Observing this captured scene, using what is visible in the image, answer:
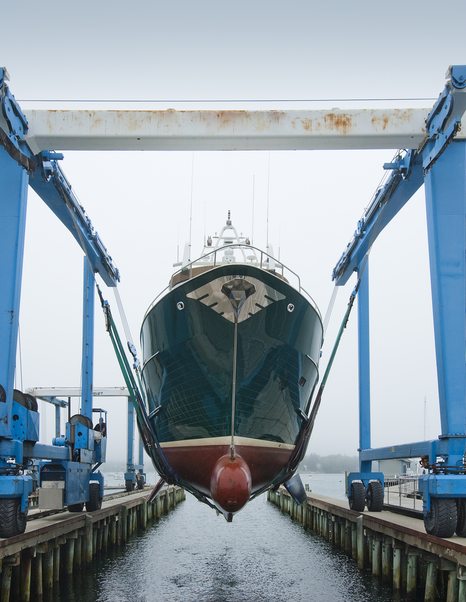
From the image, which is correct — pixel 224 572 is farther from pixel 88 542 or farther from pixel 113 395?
pixel 113 395

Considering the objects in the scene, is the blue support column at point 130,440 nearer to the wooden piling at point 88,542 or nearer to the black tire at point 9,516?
the wooden piling at point 88,542

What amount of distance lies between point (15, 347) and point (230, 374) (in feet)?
12.0

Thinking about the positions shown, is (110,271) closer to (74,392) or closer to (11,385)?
(11,385)

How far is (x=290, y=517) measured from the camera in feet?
116

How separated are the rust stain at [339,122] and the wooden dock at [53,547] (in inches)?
346

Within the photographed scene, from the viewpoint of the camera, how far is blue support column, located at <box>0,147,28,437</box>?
1134 centimetres

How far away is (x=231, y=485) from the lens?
1076cm

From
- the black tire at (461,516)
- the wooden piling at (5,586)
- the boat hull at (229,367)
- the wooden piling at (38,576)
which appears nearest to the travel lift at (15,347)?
the wooden piling at (5,586)

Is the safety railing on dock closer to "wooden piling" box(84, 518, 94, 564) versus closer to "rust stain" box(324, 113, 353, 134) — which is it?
"wooden piling" box(84, 518, 94, 564)

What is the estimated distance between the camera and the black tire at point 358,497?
1778 cm

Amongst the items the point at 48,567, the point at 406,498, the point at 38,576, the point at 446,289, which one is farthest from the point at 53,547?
the point at 406,498

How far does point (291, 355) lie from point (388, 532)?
14.0 feet

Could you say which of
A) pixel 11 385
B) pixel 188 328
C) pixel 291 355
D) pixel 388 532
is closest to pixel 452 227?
pixel 291 355

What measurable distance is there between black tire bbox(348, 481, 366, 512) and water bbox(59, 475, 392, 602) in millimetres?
1439
